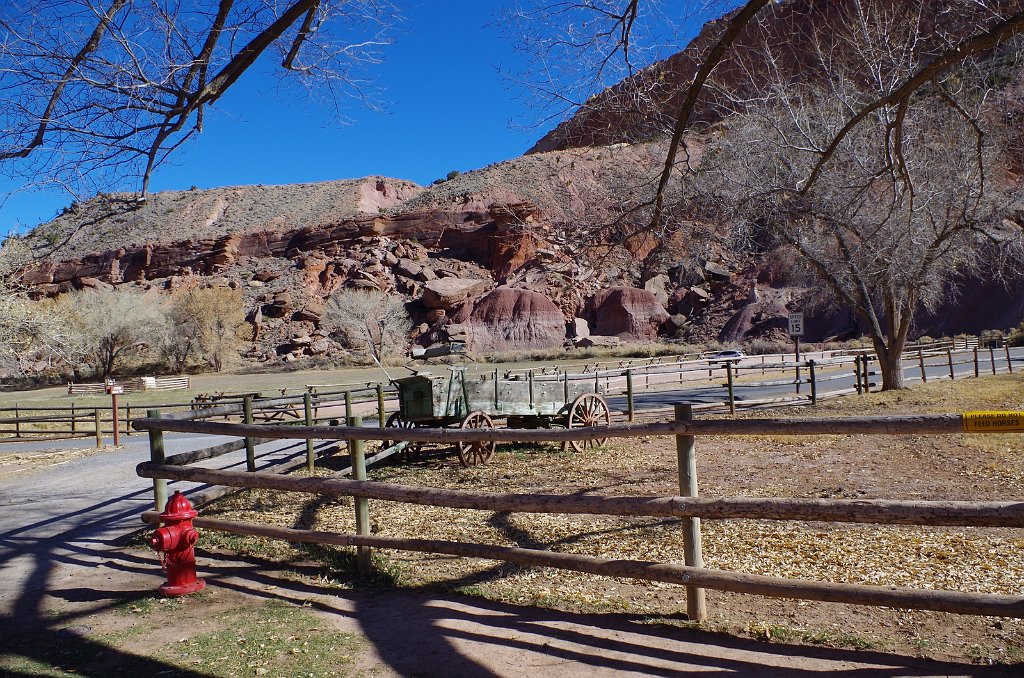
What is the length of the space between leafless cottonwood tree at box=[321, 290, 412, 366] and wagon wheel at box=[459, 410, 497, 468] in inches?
2191

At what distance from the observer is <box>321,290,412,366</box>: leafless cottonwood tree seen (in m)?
67.4

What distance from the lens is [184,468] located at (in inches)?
231

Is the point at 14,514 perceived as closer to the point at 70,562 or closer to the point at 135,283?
the point at 70,562

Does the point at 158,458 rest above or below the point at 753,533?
above

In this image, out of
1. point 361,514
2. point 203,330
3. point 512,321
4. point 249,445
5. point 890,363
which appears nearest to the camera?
point 361,514

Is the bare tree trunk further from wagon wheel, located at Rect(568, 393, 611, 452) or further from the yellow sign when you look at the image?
the yellow sign

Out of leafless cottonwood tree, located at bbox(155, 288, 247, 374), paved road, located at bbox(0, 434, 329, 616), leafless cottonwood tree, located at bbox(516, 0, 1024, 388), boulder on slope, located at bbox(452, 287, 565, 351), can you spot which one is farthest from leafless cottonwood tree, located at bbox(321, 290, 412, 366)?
leafless cottonwood tree, located at bbox(516, 0, 1024, 388)

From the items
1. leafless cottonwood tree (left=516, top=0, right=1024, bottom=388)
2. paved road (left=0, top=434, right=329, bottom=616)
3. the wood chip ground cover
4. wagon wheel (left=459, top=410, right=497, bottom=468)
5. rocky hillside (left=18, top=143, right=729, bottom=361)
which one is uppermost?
rocky hillside (left=18, top=143, right=729, bottom=361)

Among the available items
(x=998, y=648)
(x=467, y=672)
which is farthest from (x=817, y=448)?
(x=467, y=672)

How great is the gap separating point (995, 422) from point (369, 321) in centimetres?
6667

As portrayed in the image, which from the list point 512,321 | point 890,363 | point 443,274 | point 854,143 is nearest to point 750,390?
point 890,363

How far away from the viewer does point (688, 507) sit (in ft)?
13.6

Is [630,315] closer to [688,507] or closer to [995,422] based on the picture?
[688,507]

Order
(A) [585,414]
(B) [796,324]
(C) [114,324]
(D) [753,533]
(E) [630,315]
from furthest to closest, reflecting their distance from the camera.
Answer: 1. (E) [630,315]
2. (C) [114,324]
3. (B) [796,324]
4. (A) [585,414]
5. (D) [753,533]
